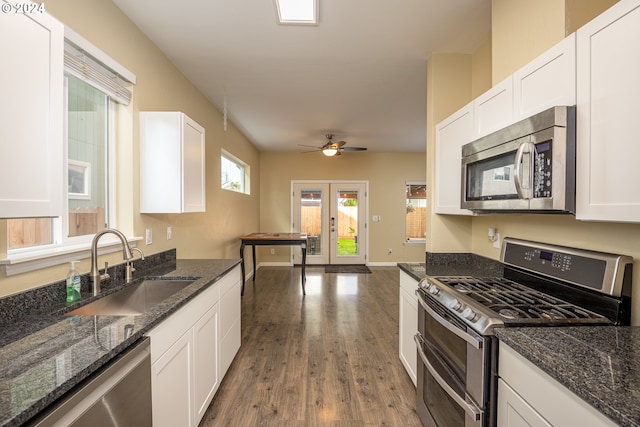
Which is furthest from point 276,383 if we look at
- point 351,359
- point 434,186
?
point 434,186

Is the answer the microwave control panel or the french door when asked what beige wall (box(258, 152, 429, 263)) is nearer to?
the french door

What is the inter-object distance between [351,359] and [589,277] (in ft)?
6.22

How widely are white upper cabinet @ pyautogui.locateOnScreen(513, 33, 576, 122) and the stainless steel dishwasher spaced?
1.89 m

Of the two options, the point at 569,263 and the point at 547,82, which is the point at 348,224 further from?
the point at 547,82

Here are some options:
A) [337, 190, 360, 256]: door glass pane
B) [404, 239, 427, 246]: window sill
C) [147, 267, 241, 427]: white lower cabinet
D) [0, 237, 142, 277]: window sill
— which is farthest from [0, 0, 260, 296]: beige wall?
[404, 239, 427, 246]: window sill

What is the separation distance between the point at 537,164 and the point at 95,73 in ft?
7.67

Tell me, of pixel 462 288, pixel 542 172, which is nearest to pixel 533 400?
pixel 462 288

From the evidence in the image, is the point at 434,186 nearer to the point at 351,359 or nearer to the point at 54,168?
the point at 351,359

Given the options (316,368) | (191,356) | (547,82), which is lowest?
(316,368)

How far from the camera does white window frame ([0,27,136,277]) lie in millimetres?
1284

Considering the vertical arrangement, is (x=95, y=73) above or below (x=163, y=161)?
above

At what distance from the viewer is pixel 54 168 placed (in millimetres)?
1052

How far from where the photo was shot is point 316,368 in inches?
98.6

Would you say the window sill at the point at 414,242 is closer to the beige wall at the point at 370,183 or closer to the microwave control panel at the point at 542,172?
the beige wall at the point at 370,183
